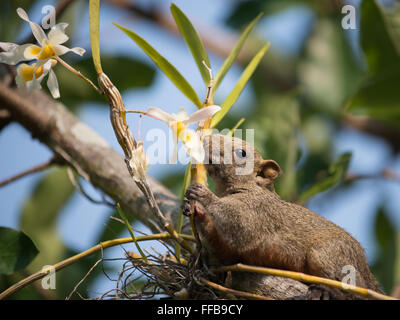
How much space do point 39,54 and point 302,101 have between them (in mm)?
3791

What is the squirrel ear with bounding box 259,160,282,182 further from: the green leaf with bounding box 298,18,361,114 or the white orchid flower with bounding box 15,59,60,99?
the green leaf with bounding box 298,18,361,114

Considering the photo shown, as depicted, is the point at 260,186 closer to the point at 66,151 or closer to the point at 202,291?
the point at 202,291

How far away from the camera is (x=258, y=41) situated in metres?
6.49

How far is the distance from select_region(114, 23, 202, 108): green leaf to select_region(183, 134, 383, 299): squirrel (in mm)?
316

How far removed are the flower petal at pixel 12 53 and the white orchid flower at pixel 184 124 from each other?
0.69 metres

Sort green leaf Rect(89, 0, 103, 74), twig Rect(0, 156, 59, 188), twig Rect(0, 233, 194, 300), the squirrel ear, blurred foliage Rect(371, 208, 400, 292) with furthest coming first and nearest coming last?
1. blurred foliage Rect(371, 208, 400, 292)
2. twig Rect(0, 156, 59, 188)
3. the squirrel ear
4. twig Rect(0, 233, 194, 300)
5. green leaf Rect(89, 0, 103, 74)

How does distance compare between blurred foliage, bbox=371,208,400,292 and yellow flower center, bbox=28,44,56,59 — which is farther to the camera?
blurred foliage, bbox=371,208,400,292

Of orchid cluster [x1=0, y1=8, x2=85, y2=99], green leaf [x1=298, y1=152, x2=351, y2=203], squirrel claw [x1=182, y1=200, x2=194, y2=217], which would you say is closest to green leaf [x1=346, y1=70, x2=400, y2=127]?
green leaf [x1=298, y1=152, x2=351, y2=203]

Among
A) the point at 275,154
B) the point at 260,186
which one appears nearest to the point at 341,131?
the point at 275,154

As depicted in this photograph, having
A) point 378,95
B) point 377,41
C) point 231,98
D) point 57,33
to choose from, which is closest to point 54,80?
point 57,33

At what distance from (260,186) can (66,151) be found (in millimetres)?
1634

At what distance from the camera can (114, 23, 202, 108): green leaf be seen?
2.72 m
